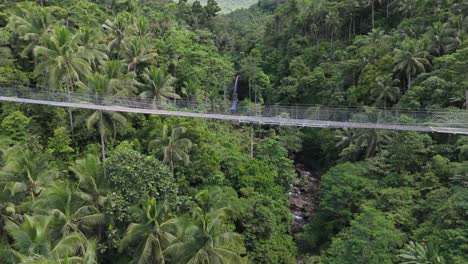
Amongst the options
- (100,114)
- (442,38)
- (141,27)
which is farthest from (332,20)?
(100,114)

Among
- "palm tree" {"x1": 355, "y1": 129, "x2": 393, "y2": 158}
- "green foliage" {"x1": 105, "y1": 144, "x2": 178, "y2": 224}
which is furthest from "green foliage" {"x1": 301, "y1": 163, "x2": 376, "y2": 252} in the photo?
"green foliage" {"x1": 105, "y1": 144, "x2": 178, "y2": 224}

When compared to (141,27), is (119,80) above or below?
below

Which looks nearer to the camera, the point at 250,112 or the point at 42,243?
the point at 42,243

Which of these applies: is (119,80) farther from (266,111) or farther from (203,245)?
(203,245)

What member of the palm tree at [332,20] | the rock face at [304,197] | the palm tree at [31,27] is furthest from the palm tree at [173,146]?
the palm tree at [332,20]

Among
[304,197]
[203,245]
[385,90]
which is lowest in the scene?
[304,197]

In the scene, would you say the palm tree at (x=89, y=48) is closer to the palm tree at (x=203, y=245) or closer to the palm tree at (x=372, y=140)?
the palm tree at (x=203, y=245)
